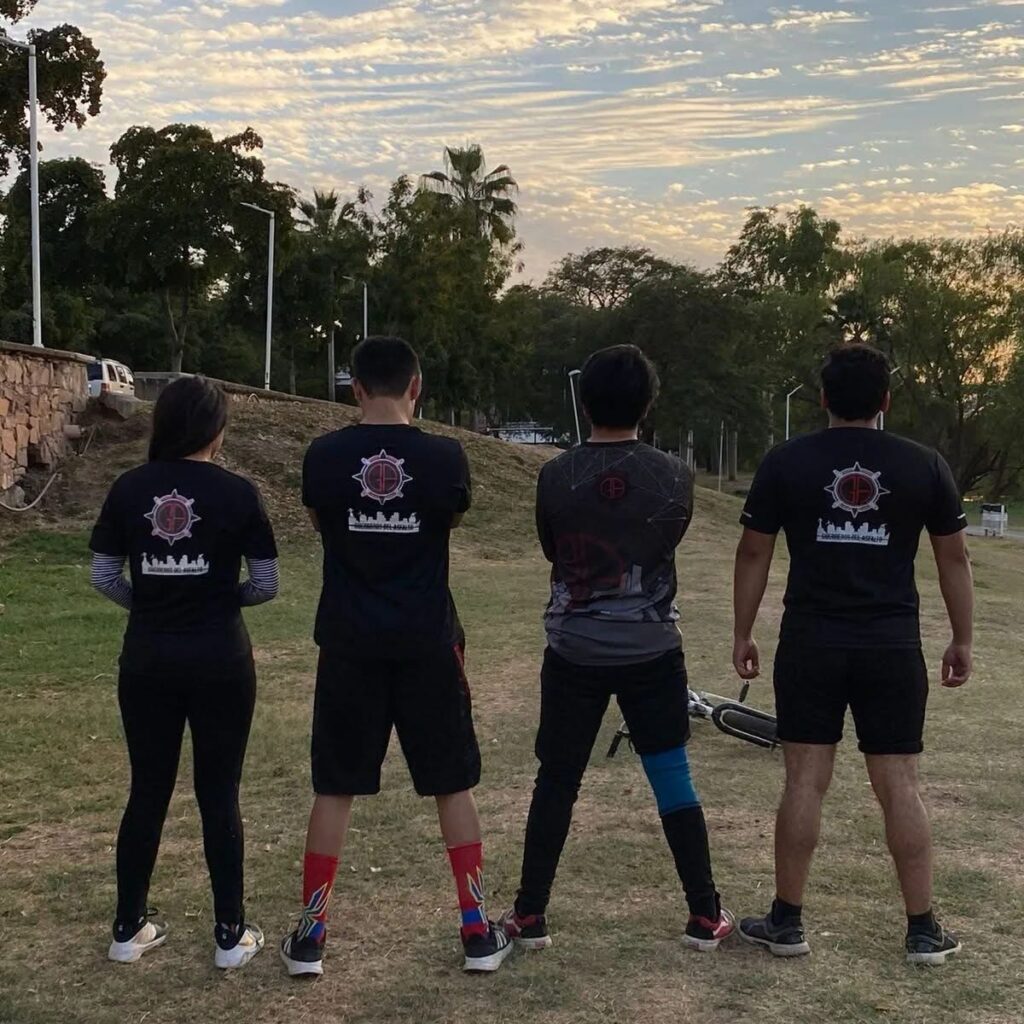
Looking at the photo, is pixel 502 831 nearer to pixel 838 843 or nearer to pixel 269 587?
pixel 838 843

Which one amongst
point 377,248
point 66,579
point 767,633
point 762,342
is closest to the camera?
point 767,633

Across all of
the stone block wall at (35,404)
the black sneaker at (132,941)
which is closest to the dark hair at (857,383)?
the black sneaker at (132,941)

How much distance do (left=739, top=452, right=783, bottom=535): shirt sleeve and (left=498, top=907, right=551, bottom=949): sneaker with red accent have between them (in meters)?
1.39

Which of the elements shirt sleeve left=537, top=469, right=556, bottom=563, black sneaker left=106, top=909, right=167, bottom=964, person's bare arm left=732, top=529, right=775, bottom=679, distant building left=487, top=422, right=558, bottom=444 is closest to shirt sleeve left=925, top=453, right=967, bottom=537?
person's bare arm left=732, top=529, right=775, bottom=679

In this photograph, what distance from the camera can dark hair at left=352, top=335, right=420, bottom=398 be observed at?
10.8ft

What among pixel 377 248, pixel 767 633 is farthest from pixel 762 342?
pixel 767 633

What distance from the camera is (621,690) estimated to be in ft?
10.9

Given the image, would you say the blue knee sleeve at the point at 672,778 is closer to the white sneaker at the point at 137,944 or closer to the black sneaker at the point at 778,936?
the black sneaker at the point at 778,936

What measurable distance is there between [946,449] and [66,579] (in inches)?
2164

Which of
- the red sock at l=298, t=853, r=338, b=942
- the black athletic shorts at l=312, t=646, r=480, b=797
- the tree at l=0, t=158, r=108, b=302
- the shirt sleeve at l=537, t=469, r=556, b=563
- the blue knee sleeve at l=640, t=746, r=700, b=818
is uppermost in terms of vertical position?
the tree at l=0, t=158, r=108, b=302

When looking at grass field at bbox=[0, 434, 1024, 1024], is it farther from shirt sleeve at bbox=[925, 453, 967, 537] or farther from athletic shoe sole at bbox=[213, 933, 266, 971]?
shirt sleeve at bbox=[925, 453, 967, 537]

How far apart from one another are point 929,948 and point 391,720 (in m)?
1.74

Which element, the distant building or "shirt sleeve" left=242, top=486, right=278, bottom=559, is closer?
"shirt sleeve" left=242, top=486, right=278, bottom=559

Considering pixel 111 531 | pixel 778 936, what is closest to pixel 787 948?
pixel 778 936
